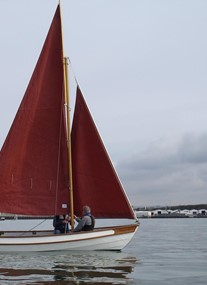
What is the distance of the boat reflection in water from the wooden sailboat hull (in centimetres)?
39

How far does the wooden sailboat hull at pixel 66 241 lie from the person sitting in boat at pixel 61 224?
1219 mm

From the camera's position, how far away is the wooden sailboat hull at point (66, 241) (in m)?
25.6

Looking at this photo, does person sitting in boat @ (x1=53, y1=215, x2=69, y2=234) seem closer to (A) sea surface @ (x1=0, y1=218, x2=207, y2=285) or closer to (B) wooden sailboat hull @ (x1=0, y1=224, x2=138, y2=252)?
(B) wooden sailboat hull @ (x1=0, y1=224, x2=138, y2=252)

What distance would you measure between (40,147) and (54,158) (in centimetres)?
96

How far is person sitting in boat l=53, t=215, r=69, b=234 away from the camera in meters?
26.8

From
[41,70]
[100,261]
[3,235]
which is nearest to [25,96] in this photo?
[41,70]

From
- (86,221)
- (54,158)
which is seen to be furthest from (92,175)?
(86,221)

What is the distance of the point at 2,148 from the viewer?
2855cm

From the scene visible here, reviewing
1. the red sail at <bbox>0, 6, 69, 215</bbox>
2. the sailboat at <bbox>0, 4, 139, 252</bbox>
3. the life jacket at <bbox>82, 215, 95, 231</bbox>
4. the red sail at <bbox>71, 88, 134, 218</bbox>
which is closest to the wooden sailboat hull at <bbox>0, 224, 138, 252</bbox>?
the life jacket at <bbox>82, 215, 95, 231</bbox>

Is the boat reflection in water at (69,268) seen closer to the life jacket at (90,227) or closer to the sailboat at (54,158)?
the life jacket at (90,227)

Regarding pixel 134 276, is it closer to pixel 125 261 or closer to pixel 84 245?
pixel 125 261

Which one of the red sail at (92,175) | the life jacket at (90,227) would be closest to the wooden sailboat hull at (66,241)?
the life jacket at (90,227)

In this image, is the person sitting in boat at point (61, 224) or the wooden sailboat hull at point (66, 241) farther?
Result: the person sitting in boat at point (61, 224)

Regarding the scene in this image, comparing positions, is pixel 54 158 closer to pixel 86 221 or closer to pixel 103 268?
pixel 86 221
